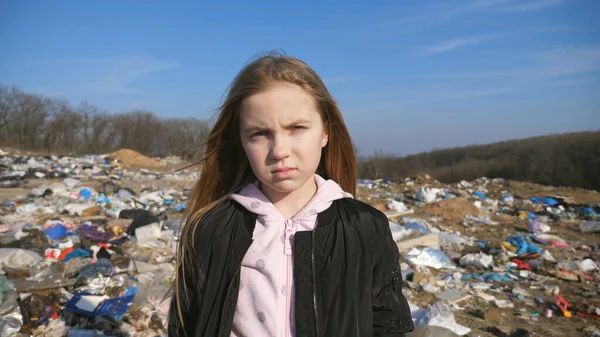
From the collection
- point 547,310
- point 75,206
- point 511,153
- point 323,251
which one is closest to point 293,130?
point 323,251

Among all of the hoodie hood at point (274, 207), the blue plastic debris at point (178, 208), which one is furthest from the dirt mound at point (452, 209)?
the hoodie hood at point (274, 207)

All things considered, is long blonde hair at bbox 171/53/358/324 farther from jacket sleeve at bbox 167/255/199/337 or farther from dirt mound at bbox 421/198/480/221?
dirt mound at bbox 421/198/480/221

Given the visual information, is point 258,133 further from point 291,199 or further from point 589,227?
point 589,227

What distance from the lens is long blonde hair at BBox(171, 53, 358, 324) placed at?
4.58 ft

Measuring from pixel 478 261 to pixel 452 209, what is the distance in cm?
334

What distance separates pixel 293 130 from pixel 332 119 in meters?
0.25

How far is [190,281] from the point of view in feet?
4.62

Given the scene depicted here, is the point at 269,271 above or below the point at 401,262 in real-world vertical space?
above

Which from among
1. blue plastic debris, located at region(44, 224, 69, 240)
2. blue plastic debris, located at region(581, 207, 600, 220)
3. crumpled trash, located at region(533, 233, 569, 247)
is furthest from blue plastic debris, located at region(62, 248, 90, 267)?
blue plastic debris, located at region(581, 207, 600, 220)

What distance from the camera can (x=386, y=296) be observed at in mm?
1434

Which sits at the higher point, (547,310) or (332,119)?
(332,119)

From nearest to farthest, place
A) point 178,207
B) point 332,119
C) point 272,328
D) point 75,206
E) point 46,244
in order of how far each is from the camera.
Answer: point 272,328, point 332,119, point 46,244, point 75,206, point 178,207

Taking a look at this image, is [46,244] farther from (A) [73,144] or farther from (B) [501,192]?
(A) [73,144]

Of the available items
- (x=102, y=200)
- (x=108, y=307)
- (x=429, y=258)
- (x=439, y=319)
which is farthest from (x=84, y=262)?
(x=102, y=200)
